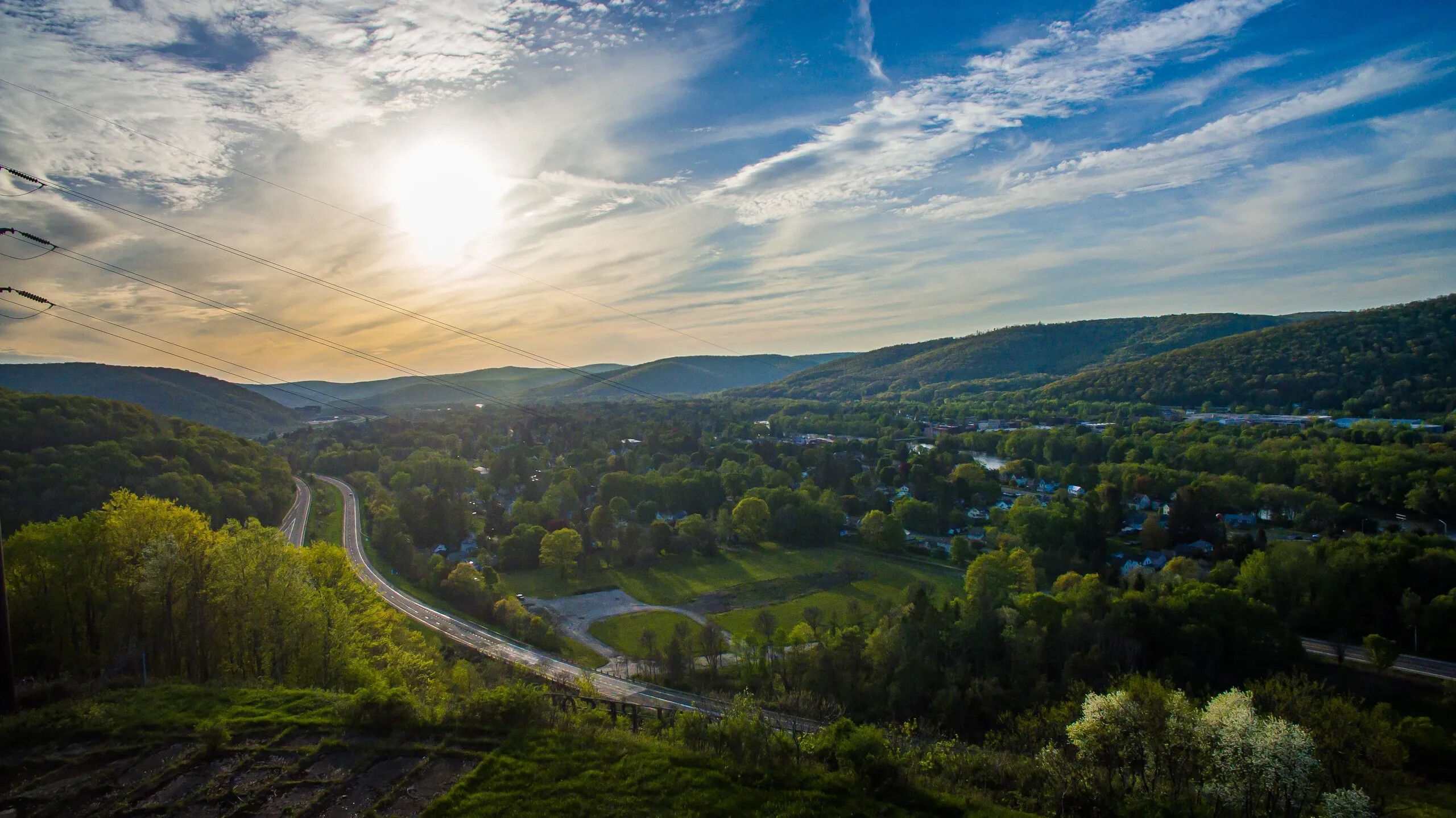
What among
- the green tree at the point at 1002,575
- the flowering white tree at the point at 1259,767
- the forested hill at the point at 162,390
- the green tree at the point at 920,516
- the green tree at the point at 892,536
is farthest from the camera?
the forested hill at the point at 162,390

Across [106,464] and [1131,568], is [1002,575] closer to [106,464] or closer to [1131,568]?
[1131,568]

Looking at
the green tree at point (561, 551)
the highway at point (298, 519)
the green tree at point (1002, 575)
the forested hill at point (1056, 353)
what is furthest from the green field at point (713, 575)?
the forested hill at point (1056, 353)

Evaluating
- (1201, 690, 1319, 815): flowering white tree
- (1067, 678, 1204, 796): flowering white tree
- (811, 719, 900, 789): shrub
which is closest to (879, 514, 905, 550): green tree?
(1067, 678, 1204, 796): flowering white tree

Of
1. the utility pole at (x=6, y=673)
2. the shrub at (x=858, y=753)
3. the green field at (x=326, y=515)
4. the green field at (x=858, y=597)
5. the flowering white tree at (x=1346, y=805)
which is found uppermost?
the utility pole at (x=6, y=673)

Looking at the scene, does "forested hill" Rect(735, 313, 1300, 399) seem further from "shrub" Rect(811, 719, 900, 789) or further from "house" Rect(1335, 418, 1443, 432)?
"shrub" Rect(811, 719, 900, 789)

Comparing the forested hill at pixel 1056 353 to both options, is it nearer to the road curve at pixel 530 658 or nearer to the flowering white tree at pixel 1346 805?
the road curve at pixel 530 658

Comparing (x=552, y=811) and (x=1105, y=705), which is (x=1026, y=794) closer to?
(x=1105, y=705)
